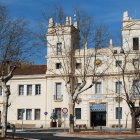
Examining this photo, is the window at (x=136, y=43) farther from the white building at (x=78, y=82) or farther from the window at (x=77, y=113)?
the window at (x=77, y=113)

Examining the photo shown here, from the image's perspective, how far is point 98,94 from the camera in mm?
72500

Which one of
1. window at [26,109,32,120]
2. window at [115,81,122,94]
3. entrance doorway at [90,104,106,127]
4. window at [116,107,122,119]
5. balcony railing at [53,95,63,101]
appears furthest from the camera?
window at [26,109,32,120]

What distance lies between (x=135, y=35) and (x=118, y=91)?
8658 millimetres

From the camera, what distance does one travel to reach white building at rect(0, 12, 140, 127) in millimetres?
70625

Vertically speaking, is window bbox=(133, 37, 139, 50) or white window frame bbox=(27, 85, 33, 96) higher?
window bbox=(133, 37, 139, 50)

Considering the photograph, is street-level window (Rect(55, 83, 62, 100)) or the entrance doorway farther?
street-level window (Rect(55, 83, 62, 100))

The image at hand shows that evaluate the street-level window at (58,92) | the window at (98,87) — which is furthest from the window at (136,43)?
the street-level window at (58,92)

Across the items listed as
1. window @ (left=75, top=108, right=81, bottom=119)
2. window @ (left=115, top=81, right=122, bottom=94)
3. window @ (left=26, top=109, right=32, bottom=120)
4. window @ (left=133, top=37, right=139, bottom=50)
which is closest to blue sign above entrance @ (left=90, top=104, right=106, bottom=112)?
window @ (left=75, top=108, right=81, bottom=119)

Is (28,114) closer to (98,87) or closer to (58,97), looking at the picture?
(58,97)

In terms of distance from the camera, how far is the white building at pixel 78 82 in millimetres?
70625

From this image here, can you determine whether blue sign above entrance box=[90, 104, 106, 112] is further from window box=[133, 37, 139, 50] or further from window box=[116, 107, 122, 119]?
window box=[133, 37, 139, 50]

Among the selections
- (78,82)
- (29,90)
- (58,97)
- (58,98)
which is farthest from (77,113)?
(29,90)

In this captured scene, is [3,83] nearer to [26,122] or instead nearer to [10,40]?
[10,40]

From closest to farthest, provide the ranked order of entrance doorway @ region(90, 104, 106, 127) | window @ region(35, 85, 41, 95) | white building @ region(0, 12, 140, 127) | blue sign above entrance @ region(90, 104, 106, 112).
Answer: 1. white building @ region(0, 12, 140, 127)
2. blue sign above entrance @ region(90, 104, 106, 112)
3. entrance doorway @ region(90, 104, 106, 127)
4. window @ region(35, 85, 41, 95)
